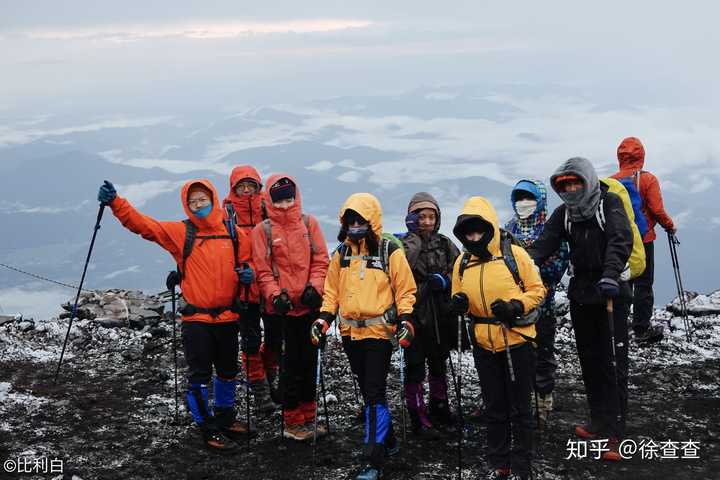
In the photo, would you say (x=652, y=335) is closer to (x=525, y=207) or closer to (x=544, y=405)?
(x=544, y=405)

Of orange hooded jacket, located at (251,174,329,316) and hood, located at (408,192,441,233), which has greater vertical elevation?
hood, located at (408,192,441,233)

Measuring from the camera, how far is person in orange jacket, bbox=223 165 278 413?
8.53 meters

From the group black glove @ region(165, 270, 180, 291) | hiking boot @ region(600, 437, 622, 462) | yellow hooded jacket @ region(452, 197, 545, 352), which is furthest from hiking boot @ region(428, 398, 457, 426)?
black glove @ region(165, 270, 180, 291)

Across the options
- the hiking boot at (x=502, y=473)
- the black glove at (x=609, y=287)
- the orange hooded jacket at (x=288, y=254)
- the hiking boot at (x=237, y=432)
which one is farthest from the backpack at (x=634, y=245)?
the hiking boot at (x=237, y=432)

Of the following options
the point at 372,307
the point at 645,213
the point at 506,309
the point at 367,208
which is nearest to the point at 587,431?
the point at 506,309

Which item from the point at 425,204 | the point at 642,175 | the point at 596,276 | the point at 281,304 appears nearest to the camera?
the point at 596,276

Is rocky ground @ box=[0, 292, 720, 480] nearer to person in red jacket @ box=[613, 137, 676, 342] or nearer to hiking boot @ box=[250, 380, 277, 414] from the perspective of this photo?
hiking boot @ box=[250, 380, 277, 414]

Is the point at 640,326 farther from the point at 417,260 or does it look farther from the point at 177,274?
the point at 177,274

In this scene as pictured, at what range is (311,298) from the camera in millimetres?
7199

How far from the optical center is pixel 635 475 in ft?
21.6

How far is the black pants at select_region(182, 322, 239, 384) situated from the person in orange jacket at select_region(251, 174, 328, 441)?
0.57 metres

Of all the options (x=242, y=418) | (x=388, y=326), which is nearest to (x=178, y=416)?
(x=242, y=418)

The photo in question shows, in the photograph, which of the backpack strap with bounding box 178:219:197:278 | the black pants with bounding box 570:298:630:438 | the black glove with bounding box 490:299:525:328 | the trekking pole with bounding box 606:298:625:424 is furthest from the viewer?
the backpack strap with bounding box 178:219:197:278

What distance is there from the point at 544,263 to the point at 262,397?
4229mm
